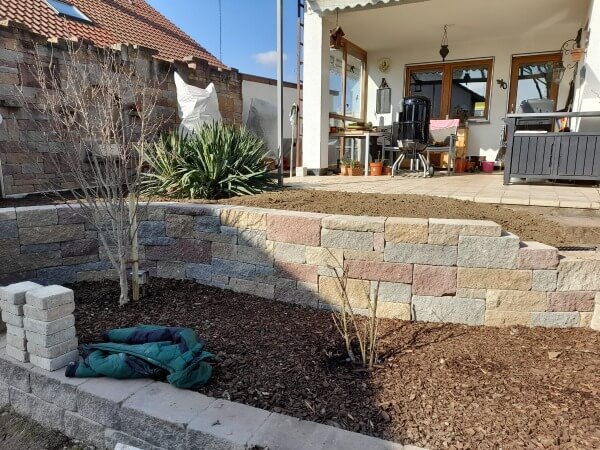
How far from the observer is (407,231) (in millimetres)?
2523

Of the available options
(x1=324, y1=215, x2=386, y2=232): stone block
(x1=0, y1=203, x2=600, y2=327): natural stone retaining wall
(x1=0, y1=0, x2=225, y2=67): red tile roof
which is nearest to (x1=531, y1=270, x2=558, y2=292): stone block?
(x1=0, y1=203, x2=600, y2=327): natural stone retaining wall

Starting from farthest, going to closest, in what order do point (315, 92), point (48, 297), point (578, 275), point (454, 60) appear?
1. point (454, 60)
2. point (315, 92)
3. point (578, 275)
4. point (48, 297)

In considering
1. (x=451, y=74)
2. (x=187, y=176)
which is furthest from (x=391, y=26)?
(x=187, y=176)

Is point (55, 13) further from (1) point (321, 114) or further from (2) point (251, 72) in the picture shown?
(1) point (321, 114)

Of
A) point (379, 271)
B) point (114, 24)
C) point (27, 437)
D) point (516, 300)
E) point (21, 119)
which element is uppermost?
point (114, 24)

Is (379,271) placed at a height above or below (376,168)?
below

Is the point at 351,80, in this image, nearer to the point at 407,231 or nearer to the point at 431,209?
the point at 431,209

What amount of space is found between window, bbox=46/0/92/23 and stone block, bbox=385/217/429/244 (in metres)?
9.39

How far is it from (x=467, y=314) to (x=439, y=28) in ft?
22.6

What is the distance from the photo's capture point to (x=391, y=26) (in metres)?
7.65

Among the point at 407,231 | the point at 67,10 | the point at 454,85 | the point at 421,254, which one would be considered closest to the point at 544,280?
the point at 421,254

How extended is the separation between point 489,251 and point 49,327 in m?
2.34

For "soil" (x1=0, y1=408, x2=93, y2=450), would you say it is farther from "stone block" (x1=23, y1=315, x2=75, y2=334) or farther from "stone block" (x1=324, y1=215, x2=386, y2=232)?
"stone block" (x1=324, y1=215, x2=386, y2=232)

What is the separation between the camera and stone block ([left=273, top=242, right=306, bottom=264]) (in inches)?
111
